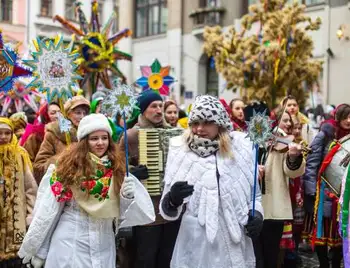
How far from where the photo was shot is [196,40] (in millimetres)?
25172

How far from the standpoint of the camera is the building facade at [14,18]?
34719 mm

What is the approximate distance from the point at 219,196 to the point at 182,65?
22.3 meters

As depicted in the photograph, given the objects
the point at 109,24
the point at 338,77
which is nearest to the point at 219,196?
the point at 109,24

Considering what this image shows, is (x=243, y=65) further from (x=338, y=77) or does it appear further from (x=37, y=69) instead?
(x=37, y=69)

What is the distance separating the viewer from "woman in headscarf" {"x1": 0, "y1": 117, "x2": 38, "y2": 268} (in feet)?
16.1

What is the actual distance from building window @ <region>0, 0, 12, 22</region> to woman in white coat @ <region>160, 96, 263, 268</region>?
33164 mm

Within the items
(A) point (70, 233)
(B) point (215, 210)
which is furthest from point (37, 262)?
(B) point (215, 210)

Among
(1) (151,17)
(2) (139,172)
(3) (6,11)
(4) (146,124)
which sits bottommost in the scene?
(2) (139,172)

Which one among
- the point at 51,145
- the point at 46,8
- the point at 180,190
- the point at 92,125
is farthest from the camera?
the point at 46,8

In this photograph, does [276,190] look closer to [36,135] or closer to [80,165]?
[80,165]

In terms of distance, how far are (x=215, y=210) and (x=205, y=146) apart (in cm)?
46

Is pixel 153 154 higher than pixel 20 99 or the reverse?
the reverse

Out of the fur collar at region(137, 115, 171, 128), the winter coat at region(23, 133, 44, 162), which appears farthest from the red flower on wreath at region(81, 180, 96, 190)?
the winter coat at region(23, 133, 44, 162)

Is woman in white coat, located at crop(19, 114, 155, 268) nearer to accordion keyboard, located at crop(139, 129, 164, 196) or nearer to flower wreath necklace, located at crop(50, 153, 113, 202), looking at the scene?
flower wreath necklace, located at crop(50, 153, 113, 202)
